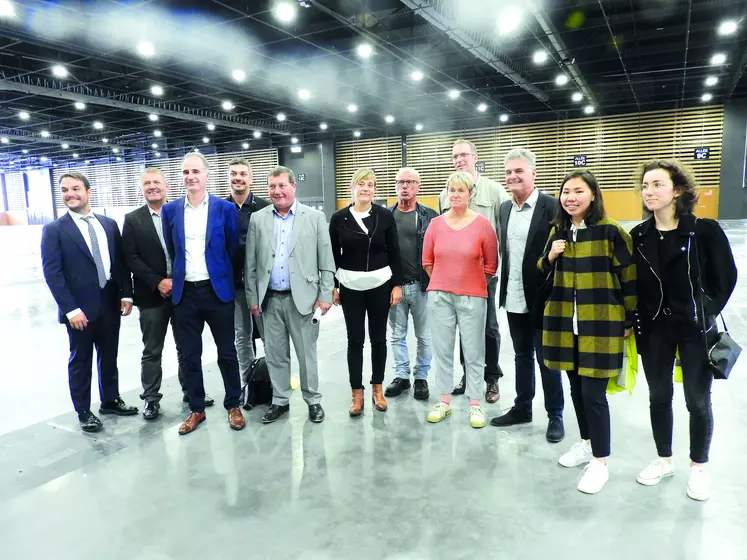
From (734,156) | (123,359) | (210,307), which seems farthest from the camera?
(734,156)

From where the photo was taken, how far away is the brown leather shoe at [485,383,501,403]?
3416 millimetres

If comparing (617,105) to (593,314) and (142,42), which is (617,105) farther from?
(593,314)

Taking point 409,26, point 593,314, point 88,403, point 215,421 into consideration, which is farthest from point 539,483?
point 409,26

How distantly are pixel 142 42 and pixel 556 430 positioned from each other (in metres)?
8.85

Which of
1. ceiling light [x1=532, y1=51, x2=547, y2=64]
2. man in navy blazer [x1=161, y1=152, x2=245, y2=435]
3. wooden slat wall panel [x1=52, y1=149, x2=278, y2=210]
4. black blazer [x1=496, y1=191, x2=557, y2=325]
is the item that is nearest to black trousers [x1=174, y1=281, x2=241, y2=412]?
man in navy blazer [x1=161, y1=152, x2=245, y2=435]

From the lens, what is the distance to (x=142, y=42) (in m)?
8.23

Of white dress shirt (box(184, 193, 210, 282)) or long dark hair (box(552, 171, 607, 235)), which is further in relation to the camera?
white dress shirt (box(184, 193, 210, 282))

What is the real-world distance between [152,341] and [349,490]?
5.70ft

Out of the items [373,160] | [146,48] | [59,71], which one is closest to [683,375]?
[146,48]

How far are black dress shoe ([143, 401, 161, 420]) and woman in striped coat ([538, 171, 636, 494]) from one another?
252cm

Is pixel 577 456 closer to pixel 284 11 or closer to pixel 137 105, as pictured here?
pixel 284 11

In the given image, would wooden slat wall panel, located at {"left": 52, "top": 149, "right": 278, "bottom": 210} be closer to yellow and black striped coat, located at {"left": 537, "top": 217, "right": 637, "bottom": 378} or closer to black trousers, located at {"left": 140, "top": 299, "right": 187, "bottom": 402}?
black trousers, located at {"left": 140, "top": 299, "right": 187, "bottom": 402}

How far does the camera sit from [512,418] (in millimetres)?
3035

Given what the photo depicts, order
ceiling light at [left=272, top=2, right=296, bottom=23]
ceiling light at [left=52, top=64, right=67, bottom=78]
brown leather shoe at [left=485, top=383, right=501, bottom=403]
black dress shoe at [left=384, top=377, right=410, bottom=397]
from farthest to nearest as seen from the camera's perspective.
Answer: ceiling light at [left=52, top=64, right=67, bottom=78] → ceiling light at [left=272, top=2, right=296, bottom=23] → black dress shoe at [left=384, top=377, right=410, bottom=397] → brown leather shoe at [left=485, top=383, right=501, bottom=403]
